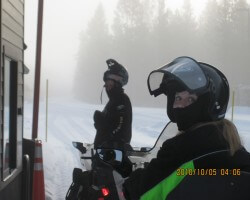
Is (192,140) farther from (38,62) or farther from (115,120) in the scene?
(38,62)

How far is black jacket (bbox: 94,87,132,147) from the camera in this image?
515cm

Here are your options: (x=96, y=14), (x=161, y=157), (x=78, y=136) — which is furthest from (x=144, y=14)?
(x=161, y=157)

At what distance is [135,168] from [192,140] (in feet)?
3.86

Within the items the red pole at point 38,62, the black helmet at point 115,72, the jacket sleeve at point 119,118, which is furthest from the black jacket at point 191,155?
the red pole at point 38,62

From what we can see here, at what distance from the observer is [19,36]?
16.6 feet

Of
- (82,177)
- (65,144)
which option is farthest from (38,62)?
(65,144)

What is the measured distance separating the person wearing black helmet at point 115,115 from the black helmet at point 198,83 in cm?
287

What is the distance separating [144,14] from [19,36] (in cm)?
4813

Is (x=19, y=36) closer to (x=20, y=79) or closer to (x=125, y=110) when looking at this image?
(x=20, y=79)

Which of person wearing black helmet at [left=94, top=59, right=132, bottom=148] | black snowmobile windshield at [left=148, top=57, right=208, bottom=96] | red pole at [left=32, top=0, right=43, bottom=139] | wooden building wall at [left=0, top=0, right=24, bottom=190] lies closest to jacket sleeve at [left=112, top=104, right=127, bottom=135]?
person wearing black helmet at [left=94, top=59, right=132, bottom=148]

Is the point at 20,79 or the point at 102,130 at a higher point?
the point at 20,79

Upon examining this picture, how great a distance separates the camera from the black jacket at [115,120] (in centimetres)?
515

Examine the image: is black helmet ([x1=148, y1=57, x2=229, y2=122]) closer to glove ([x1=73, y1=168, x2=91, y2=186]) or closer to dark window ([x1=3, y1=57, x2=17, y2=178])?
glove ([x1=73, y1=168, x2=91, y2=186])

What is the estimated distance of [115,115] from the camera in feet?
17.0
